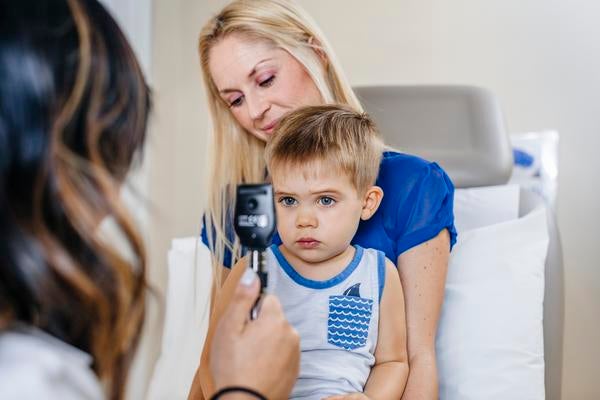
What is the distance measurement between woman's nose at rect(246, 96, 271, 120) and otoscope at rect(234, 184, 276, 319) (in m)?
0.51

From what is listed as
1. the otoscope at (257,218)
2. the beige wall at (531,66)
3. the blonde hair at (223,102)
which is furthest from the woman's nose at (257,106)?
the beige wall at (531,66)

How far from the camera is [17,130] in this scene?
2.26ft

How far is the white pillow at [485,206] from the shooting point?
1774 mm

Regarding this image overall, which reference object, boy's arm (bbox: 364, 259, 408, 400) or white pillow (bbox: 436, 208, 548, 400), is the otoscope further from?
white pillow (bbox: 436, 208, 548, 400)

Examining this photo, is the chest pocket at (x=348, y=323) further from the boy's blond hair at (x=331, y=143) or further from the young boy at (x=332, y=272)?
the boy's blond hair at (x=331, y=143)

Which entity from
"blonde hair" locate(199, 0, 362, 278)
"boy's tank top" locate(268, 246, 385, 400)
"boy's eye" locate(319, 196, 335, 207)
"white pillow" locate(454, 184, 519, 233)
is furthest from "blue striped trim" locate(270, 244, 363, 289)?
"white pillow" locate(454, 184, 519, 233)

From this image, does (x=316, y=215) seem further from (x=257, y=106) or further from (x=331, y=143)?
(x=257, y=106)

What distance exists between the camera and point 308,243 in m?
1.20

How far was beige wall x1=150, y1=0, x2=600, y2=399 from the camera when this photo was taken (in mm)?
2270

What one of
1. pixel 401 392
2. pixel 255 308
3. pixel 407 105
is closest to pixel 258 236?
pixel 255 308

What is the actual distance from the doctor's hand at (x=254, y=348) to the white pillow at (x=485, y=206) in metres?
0.98

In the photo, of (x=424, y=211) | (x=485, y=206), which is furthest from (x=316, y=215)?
(x=485, y=206)

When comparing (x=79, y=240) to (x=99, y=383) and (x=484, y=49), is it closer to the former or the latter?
(x=99, y=383)

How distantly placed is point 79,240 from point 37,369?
13cm
